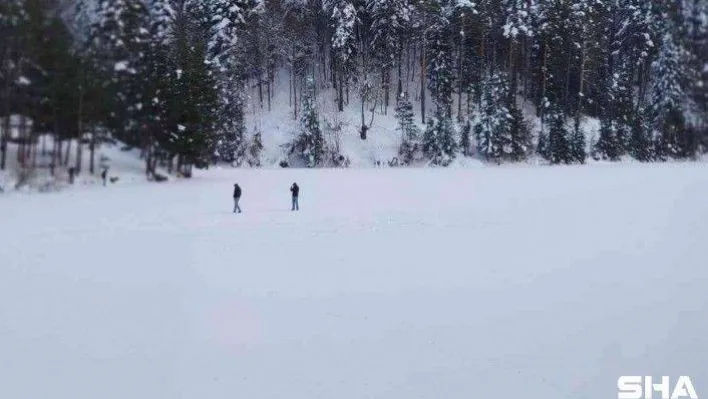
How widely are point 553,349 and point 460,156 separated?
4947 centimetres

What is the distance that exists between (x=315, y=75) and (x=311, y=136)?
56.7ft

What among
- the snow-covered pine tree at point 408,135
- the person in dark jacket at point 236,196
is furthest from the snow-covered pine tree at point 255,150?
the person in dark jacket at point 236,196

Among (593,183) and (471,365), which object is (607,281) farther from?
(593,183)

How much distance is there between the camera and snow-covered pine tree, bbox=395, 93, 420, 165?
56.4 m

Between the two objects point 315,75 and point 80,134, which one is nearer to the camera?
point 80,134

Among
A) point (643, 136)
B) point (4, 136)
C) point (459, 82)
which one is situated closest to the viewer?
point (643, 136)

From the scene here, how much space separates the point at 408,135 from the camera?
57.1 meters

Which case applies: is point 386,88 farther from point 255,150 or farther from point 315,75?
point 255,150

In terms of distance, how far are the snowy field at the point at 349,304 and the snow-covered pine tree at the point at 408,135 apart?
34.1 meters

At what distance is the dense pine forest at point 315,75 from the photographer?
31.7 m

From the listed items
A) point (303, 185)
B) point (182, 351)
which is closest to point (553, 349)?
point (182, 351)

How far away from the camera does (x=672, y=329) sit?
29.8ft

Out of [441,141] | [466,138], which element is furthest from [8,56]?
[466,138]

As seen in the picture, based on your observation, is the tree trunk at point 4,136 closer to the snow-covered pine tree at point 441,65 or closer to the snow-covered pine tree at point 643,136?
the snow-covered pine tree at point 643,136
